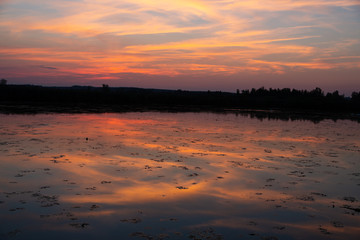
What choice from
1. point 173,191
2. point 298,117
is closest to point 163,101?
point 298,117

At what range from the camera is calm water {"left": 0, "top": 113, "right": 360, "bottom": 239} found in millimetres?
5527

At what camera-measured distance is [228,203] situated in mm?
6883

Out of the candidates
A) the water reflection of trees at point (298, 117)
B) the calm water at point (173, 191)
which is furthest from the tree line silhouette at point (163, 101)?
the calm water at point (173, 191)

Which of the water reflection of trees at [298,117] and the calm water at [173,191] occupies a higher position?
the water reflection of trees at [298,117]

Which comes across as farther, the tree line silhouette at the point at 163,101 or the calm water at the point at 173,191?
the tree line silhouette at the point at 163,101

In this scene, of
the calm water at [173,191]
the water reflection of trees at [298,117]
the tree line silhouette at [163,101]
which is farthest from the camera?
the tree line silhouette at [163,101]

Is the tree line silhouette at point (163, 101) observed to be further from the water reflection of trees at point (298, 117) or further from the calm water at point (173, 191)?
the calm water at point (173, 191)

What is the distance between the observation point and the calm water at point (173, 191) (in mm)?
5527

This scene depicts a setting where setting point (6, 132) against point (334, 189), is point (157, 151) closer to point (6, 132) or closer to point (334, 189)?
point (334, 189)

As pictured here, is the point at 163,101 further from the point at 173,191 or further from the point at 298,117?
the point at 173,191

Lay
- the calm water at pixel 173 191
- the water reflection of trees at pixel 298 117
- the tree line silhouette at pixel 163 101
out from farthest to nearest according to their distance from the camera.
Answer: the tree line silhouette at pixel 163 101, the water reflection of trees at pixel 298 117, the calm water at pixel 173 191

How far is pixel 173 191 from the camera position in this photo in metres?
7.48

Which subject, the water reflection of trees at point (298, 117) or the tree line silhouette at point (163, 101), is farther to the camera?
the tree line silhouette at point (163, 101)

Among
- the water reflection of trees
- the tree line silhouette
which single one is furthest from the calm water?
the tree line silhouette
